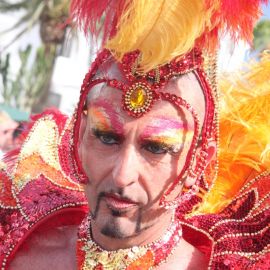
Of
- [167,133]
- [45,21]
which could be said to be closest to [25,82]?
[45,21]

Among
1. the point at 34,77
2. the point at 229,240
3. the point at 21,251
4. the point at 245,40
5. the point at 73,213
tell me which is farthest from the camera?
the point at 34,77

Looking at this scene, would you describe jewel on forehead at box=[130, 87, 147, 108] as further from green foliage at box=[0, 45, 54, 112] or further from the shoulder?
green foliage at box=[0, 45, 54, 112]

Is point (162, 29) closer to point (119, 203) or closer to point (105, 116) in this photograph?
point (105, 116)

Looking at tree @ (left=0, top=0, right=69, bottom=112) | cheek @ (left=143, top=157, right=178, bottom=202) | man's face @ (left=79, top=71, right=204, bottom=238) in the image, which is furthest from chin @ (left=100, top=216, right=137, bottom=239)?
tree @ (left=0, top=0, right=69, bottom=112)

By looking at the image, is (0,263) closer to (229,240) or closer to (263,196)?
(229,240)

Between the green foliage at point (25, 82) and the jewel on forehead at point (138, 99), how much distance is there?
58.0ft

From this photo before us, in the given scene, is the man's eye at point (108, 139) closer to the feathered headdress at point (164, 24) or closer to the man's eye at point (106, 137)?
the man's eye at point (106, 137)

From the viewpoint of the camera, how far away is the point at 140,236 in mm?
1788

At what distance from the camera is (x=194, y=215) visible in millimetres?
2143

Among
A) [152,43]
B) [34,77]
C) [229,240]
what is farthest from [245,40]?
[34,77]

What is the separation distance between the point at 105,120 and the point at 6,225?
0.71 m

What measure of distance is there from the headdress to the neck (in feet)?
0.35

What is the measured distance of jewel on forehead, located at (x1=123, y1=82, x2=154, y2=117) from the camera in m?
1.65

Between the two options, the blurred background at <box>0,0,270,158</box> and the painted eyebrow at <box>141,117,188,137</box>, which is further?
the blurred background at <box>0,0,270,158</box>
